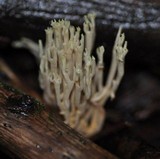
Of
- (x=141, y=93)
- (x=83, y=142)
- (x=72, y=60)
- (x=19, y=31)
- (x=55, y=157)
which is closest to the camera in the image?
(x=55, y=157)

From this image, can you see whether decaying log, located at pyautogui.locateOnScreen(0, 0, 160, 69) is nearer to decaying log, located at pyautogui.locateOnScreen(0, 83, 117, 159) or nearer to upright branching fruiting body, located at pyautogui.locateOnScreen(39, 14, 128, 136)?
upright branching fruiting body, located at pyautogui.locateOnScreen(39, 14, 128, 136)

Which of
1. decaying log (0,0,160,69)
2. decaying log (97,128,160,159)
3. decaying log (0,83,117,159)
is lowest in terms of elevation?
decaying log (97,128,160,159)

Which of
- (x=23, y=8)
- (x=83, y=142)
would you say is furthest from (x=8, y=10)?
(x=83, y=142)

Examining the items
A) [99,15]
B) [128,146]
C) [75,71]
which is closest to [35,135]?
[75,71]

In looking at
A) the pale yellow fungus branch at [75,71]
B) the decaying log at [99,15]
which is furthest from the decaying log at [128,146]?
the decaying log at [99,15]

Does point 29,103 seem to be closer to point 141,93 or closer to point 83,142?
point 83,142

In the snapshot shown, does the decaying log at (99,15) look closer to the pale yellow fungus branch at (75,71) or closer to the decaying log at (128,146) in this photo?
the pale yellow fungus branch at (75,71)

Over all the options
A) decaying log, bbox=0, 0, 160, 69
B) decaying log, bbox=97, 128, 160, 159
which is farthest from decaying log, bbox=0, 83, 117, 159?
decaying log, bbox=0, 0, 160, 69

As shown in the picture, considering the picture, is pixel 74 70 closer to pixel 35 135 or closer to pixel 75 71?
pixel 75 71
